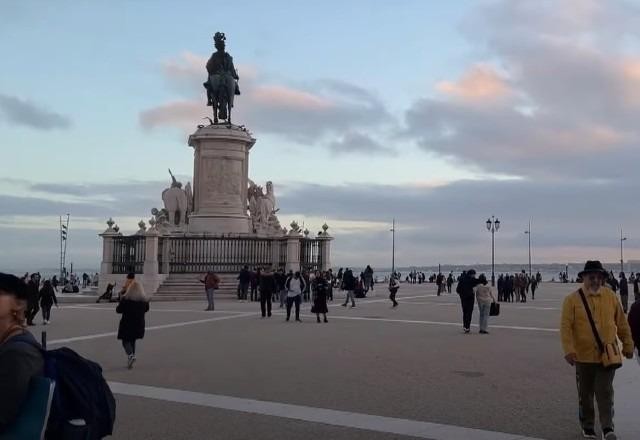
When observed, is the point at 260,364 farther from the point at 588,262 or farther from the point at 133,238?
the point at 133,238

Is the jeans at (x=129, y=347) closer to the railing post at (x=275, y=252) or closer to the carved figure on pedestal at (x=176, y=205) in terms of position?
the railing post at (x=275, y=252)

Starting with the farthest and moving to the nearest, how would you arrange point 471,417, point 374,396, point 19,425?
point 374,396 < point 471,417 < point 19,425

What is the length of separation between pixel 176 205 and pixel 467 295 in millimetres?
24001

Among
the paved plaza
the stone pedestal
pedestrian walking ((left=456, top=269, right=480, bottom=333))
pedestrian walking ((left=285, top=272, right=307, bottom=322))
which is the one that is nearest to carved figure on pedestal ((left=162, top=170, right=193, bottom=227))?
the stone pedestal

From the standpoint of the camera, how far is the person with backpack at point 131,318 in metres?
11.0

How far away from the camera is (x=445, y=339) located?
15.2 meters

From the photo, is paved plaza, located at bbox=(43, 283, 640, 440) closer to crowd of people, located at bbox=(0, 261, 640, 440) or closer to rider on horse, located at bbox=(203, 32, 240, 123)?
crowd of people, located at bbox=(0, 261, 640, 440)

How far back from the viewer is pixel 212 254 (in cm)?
3325

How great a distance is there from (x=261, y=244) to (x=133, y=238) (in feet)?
18.8

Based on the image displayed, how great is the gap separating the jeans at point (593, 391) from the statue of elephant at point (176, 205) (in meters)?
33.1

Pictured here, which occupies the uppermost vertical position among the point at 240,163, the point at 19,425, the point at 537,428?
the point at 240,163

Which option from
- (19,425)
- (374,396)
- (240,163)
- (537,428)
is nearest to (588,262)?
(537,428)

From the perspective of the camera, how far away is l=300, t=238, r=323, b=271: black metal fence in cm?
3506

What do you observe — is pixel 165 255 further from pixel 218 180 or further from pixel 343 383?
pixel 343 383
